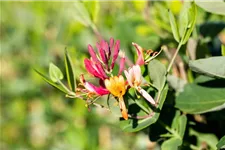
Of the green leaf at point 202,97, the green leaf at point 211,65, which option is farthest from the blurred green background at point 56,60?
the green leaf at point 211,65

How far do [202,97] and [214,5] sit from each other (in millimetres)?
131

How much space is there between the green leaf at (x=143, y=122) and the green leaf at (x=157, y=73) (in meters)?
0.01

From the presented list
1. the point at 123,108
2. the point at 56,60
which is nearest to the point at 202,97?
the point at 123,108

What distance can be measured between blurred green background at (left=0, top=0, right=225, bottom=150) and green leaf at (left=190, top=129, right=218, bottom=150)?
0.55ft

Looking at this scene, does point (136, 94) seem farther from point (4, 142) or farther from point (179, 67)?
point (4, 142)

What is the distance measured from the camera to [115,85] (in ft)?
2.02

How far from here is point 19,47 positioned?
1.92 meters

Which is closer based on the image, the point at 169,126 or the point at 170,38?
the point at 169,126

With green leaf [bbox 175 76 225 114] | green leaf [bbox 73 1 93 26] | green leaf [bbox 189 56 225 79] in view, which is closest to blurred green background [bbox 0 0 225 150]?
green leaf [bbox 73 1 93 26]

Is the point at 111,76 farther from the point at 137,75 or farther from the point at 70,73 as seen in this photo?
the point at 70,73

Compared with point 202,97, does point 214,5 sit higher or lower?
higher

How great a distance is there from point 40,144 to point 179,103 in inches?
41.5

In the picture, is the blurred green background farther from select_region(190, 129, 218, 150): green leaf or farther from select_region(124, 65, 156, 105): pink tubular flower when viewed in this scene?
select_region(124, 65, 156, 105): pink tubular flower

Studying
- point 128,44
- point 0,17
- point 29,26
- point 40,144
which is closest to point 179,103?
point 128,44
